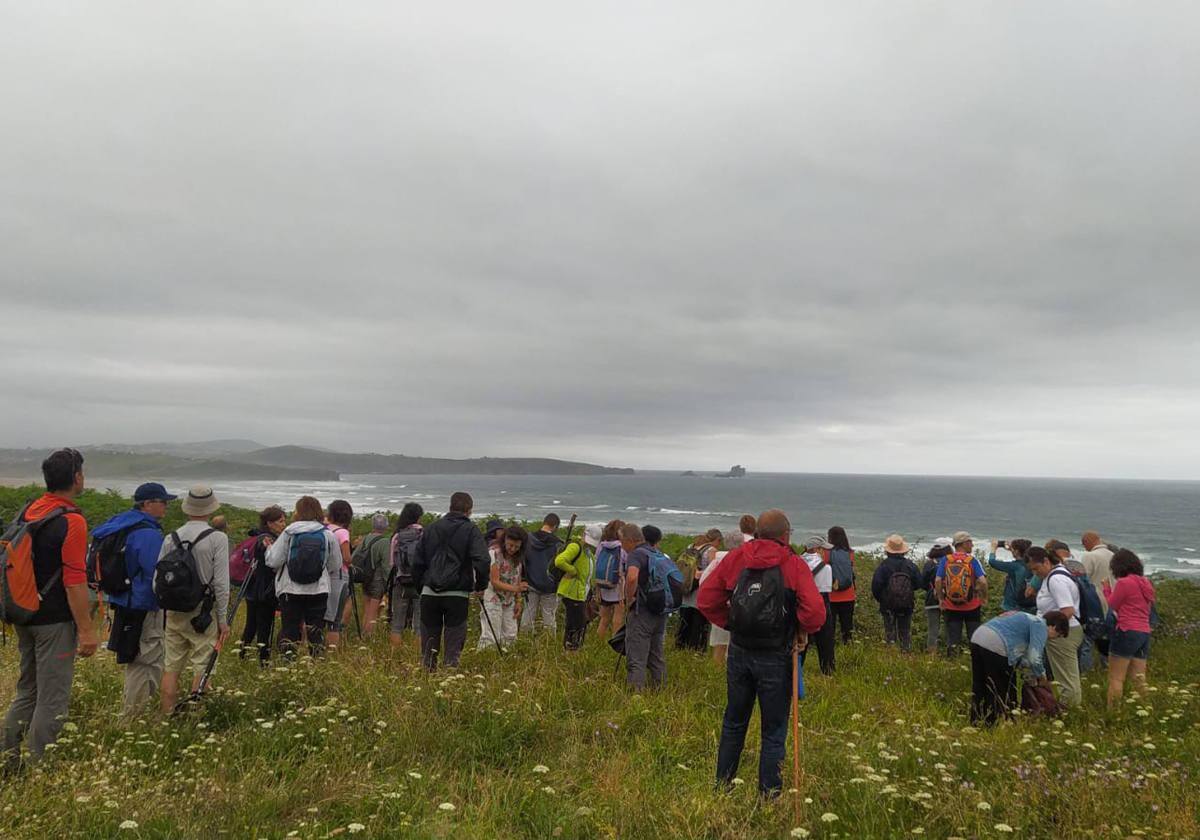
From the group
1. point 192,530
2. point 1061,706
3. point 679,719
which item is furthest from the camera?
point 1061,706

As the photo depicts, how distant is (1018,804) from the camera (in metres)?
4.61

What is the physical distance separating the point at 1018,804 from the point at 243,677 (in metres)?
6.98

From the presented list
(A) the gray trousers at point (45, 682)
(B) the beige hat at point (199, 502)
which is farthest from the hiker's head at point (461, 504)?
(A) the gray trousers at point (45, 682)

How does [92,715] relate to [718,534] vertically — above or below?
below

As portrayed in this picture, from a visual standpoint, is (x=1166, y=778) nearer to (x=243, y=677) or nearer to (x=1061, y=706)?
(x=1061, y=706)

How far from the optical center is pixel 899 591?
11.1m

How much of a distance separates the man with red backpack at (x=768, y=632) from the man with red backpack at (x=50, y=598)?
4.73m

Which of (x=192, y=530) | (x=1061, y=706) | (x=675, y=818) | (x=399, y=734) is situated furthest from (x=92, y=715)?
(x=1061, y=706)

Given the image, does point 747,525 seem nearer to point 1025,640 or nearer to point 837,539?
point 837,539

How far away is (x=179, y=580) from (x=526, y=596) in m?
6.36

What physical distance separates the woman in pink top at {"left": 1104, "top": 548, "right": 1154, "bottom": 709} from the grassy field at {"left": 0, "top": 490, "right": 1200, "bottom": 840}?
317 millimetres

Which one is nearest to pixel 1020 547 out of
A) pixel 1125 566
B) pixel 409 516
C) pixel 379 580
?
pixel 1125 566

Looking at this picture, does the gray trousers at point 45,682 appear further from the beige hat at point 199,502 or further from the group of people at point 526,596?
the beige hat at point 199,502

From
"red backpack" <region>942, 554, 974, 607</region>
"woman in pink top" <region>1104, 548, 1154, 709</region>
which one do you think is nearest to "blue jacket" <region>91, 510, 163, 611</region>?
"woman in pink top" <region>1104, 548, 1154, 709</region>
